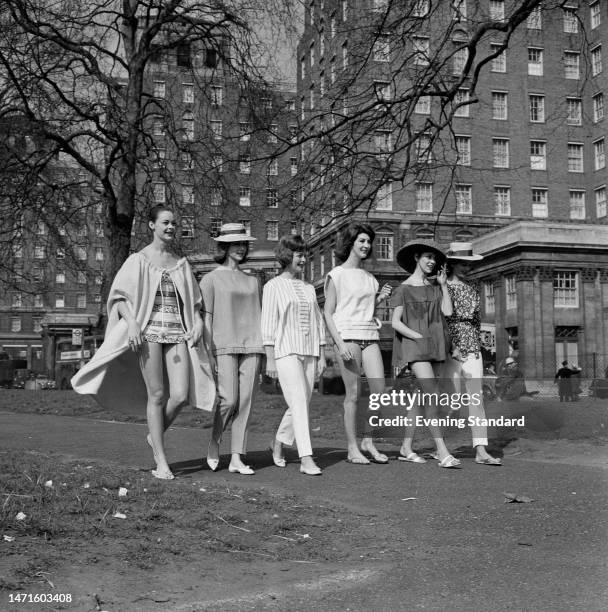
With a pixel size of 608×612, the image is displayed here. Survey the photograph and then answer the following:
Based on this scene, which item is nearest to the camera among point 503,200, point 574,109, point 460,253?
point 460,253

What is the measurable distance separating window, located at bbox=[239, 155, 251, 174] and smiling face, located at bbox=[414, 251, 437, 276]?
15.5 feet

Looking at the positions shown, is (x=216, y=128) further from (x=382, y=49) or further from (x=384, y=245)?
(x=384, y=245)

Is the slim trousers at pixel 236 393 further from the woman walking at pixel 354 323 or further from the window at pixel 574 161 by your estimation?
the window at pixel 574 161

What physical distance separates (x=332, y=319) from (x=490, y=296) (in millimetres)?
48416

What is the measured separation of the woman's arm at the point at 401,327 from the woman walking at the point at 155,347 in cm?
178

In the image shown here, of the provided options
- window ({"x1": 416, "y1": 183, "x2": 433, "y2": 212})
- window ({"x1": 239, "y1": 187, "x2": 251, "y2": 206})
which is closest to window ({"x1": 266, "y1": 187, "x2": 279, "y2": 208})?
window ({"x1": 239, "y1": 187, "x2": 251, "y2": 206})

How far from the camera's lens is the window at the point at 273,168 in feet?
39.0

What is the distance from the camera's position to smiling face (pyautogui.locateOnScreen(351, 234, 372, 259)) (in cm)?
741

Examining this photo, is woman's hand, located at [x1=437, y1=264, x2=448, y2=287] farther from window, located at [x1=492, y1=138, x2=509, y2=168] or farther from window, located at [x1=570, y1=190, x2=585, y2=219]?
window, located at [x1=570, y1=190, x2=585, y2=219]

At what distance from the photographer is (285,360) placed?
6945 millimetres

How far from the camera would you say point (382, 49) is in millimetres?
11133

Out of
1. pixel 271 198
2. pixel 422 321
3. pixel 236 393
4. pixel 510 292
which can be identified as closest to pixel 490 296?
pixel 510 292

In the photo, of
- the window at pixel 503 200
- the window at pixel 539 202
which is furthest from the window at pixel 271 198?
the window at pixel 539 202

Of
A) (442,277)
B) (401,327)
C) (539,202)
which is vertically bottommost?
(401,327)
